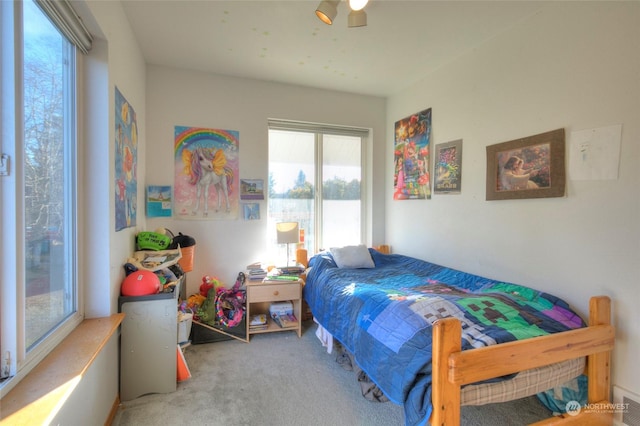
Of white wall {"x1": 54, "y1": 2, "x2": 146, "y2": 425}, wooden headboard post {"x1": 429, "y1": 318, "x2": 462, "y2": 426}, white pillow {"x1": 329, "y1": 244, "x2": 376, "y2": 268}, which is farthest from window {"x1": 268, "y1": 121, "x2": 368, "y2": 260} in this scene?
wooden headboard post {"x1": 429, "y1": 318, "x2": 462, "y2": 426}

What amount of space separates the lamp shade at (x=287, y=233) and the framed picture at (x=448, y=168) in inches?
58.4

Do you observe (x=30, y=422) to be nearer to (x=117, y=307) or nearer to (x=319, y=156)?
(x=117, y=307)

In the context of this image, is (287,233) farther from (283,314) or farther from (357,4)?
(357,4)

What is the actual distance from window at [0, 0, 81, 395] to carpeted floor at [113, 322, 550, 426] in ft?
2.54

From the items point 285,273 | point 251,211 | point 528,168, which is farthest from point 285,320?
point 528,168

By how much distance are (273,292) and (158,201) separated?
1407mm

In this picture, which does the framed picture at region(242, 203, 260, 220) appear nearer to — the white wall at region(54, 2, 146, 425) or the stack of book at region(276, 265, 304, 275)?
the stack of book at region(276, 265, 304, 275)

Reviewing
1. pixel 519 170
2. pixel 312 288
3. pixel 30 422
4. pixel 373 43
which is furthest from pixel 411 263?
pixel 30 422

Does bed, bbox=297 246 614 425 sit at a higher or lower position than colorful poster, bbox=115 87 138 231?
lower

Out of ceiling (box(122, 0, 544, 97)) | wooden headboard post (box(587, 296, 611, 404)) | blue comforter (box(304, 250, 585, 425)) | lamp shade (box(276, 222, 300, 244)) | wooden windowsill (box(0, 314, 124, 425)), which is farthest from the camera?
lamp shade (box(276, 222, 300, 244))

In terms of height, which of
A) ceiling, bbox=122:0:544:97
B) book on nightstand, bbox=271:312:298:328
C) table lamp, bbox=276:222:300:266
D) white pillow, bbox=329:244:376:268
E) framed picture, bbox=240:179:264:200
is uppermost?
ceiling, bbox=122:0:544:97

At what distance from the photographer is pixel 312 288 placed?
9.05ft

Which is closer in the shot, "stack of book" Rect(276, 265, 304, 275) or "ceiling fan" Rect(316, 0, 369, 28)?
"ceiling fan" Rect(316, 0, 369, 28)

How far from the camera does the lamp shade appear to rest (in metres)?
2.99
